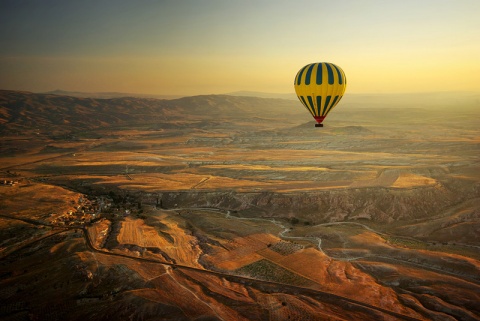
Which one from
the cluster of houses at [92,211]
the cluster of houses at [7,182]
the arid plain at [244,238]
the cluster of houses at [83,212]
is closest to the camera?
the arid plain at [244,238]

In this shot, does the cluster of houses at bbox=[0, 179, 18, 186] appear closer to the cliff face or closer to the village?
the village

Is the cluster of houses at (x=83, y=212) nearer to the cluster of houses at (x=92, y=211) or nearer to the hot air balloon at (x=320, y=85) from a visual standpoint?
the cluster of houses at (x=92, y=211)

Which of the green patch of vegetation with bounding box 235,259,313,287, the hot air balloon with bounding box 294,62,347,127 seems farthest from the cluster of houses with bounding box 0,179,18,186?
the hot air balloon with bounding box 294,62,347,127

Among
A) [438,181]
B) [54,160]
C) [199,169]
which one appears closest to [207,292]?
[438,181]

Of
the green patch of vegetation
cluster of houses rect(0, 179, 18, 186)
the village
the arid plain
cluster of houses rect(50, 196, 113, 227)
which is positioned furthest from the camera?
cluster of houses rect(0, 179, 18, 186)

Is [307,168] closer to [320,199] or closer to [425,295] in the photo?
[320,199]

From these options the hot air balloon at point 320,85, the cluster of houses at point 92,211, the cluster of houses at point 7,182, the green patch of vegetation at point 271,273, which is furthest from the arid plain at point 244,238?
the hot air balloon at point 320,85

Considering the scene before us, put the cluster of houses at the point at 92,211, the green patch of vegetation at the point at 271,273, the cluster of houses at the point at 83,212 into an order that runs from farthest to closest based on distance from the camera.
→ the cluster of houses at the point at 92,211 < the cluster of houses at the point at 83,212 < the green patch of vegetation at the point at 271,273

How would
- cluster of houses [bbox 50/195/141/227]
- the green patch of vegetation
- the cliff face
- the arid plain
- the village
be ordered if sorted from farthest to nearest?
the cliff face < cluster of houses [bbox 50/195/141/227] < the village < the green patch of vegetation < the arid plain
